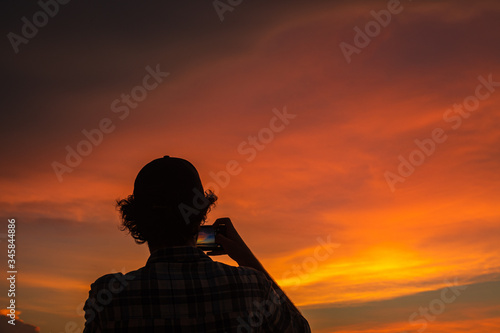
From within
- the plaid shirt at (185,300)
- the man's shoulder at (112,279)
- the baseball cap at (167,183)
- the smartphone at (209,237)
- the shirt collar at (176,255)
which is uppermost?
the baseball cap at (167,183)

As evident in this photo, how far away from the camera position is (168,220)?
3598mm

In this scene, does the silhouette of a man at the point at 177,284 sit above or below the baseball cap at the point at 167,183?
below

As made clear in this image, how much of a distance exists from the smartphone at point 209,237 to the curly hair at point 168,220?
0.40m

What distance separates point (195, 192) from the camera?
142 inches

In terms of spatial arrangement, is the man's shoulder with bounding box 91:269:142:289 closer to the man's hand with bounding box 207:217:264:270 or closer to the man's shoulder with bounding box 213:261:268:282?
the man's shoulder with bounding box 213:261:268:282

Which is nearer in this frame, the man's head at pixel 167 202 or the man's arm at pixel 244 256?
the man's head at pixel 167 202

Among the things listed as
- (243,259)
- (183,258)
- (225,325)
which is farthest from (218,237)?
(225,325)

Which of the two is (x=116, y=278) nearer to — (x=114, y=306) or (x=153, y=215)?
(x=114, y=306)

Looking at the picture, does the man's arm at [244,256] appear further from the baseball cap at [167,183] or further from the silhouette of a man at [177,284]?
the baseball cap at [167,183]

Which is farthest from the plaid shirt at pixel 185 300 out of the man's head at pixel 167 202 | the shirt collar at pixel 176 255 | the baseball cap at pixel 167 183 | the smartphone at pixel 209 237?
the smartphone at pixel 209 237

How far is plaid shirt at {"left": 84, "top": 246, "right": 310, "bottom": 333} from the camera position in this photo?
3314mm

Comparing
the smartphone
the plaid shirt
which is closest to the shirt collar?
the plaid shirt

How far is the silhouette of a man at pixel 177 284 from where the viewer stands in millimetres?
3330

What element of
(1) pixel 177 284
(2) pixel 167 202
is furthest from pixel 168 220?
(1) pixel 177 284
